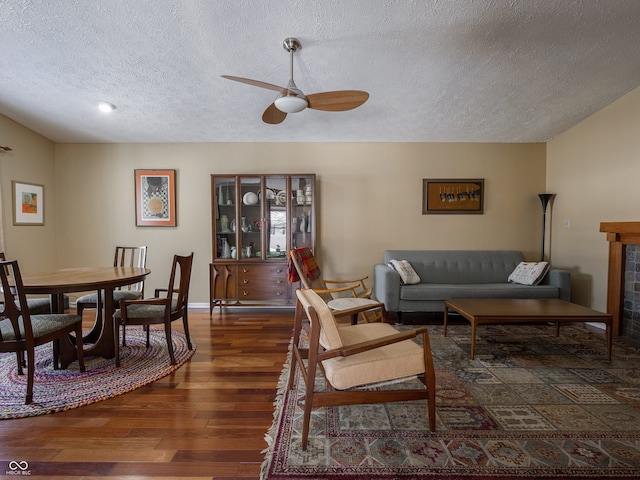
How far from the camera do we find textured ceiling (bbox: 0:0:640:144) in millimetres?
2084

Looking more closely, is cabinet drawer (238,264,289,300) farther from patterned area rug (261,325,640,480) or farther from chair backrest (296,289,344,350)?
chair backrest (296,289,344,350)

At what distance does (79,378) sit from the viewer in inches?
90.7

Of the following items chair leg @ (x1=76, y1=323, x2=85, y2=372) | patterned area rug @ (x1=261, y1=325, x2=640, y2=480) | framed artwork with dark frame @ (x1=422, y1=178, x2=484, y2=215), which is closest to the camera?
patterned area rug @ (x1=261, y1=325, x2=640, y2=480)

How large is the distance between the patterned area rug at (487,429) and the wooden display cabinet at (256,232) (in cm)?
183

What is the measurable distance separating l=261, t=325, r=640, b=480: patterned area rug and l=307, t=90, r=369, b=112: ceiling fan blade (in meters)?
2.05

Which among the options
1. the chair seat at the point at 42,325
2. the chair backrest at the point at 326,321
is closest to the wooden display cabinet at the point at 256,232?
the chair seat at the point at 42,325

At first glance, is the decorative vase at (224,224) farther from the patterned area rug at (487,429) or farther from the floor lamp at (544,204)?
the floor lamp at (544,204)

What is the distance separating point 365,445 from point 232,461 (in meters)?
0.67

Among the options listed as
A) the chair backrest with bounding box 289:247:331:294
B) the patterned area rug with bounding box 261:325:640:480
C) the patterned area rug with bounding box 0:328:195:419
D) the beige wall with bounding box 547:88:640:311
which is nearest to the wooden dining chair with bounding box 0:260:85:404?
the patterned area rug with bounding box 0:328:195:419

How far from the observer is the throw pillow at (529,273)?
3701mm

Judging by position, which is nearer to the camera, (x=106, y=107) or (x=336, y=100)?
(x=336, y=100)

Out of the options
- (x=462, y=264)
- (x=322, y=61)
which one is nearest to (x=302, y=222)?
(x=322, y=61)

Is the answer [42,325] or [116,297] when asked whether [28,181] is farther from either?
[42,325]

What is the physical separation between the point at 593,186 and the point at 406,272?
92.2 inches
